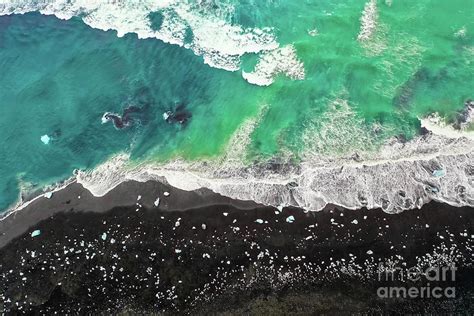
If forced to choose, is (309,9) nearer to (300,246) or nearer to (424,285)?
(300,246)

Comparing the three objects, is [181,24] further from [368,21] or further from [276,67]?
[368,21]

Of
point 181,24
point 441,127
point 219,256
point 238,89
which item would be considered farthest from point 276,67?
point 219,256

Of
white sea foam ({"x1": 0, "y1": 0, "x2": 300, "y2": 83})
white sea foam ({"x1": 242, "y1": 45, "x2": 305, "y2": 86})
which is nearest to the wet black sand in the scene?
white sea foam ({"x1": 242, "y1": 45, "x2": 305, "y2": 86})

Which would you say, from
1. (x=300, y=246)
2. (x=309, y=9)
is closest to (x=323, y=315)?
(x=300, y=246)

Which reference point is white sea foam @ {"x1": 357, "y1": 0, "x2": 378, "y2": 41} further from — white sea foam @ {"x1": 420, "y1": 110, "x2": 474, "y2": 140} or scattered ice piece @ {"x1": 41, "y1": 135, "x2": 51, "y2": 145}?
scattered ice piece @ {"x1": 41, "y1": 135, "x2": 51, "y2": 145}

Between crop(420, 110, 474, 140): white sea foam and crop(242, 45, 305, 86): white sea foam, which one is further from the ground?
crop(242, 45, 305, 86): white sea foam
